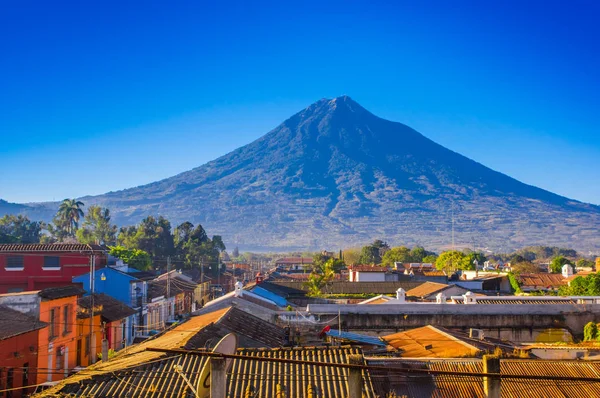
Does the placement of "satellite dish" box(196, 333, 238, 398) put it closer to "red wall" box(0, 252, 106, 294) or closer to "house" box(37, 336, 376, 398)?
"house" box(37, 336, 376, 398)

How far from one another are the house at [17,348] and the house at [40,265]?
19754 mm

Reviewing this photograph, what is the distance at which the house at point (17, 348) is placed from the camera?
17375 millimetres

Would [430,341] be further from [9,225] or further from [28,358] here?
[9,225]

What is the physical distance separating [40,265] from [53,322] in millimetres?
19024

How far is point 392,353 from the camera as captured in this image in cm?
1608

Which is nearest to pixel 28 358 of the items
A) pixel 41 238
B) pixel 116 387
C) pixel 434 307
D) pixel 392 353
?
pixel 116 387

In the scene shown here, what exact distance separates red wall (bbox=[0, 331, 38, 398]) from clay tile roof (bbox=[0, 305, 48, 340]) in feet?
0.55

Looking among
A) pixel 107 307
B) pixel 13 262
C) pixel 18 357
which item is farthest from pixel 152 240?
pixel 18 357

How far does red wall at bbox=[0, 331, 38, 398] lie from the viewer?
1725 centimetres

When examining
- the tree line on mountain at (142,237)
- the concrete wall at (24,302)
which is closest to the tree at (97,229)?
the tree line on mountain at (142,237)

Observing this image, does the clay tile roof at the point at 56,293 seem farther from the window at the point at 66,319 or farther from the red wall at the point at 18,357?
the red wall at the point at 18,357

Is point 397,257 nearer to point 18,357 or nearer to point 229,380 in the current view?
point 18,357

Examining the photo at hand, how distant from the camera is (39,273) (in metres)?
40.5

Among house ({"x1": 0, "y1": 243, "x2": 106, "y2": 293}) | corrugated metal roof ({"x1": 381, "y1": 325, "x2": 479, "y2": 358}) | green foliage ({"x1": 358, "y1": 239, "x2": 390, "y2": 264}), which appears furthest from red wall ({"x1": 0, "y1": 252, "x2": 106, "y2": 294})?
green foliage ({"x1": 358, "y1": 239, "x2": 390, "y2": 264})
